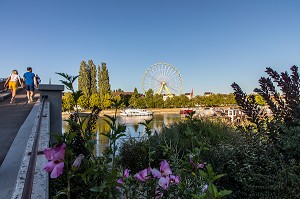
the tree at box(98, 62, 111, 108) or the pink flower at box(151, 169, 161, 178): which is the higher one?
the tree at box(98, 62, 111, 108)

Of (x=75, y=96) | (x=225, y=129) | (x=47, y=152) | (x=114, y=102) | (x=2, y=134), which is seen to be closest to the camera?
(x=47, y=152)

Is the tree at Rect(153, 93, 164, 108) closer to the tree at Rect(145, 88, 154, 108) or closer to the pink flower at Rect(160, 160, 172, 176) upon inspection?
the tree at Rect(145, 88, 154, 108)

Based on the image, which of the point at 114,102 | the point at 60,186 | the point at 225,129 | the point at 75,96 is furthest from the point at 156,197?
the point at 225,129

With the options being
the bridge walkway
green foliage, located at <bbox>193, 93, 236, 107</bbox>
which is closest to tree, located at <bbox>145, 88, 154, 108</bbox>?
green foliage, located at <bbox>193, 93, 236, 107</bbox>

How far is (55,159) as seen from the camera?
1.11 metres

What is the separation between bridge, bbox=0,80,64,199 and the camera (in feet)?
5.69

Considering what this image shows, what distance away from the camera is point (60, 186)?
10.7 ft

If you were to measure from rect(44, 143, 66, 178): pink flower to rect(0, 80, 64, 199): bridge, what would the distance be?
7 cm

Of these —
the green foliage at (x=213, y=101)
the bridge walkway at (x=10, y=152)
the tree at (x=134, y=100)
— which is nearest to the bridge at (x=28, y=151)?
the bridge walkway at (x=10, y=152)

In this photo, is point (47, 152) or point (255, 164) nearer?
point (47, 152)

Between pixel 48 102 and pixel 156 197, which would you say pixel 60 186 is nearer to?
pixel 156 197

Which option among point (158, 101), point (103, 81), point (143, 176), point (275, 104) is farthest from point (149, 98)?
point (143, 176)

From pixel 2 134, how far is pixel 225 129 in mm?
5781

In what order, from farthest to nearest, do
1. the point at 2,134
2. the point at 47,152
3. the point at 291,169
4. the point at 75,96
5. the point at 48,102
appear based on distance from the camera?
the point at 48,102 → the point at 2,134 → the point at 291,169 → the point at 75,96 → the point at 47,152
